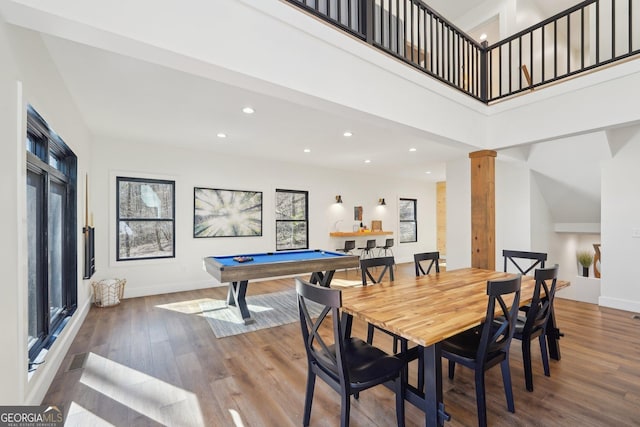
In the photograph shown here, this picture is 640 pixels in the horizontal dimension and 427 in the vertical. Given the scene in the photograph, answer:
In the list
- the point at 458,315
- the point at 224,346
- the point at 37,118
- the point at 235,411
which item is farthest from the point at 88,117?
the point at 458,315

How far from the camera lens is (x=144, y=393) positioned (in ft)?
7.62

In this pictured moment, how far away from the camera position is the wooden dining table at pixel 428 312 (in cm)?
167

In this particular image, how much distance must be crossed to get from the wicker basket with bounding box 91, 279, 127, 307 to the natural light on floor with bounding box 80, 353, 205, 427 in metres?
1.98

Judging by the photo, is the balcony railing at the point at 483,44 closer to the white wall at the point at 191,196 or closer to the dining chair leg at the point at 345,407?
the dining chair leg at the point at 345,407

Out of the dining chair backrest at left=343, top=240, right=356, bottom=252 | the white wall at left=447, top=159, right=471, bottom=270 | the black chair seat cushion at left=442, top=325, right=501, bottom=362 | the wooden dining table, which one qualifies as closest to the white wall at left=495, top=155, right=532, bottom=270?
the white wall at left=447, top=159, right=471, bottom=270

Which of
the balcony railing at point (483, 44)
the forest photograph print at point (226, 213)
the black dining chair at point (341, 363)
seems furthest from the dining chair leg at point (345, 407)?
the forest photograph print at point (226, 213)

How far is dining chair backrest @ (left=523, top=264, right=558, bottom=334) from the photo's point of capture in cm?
219

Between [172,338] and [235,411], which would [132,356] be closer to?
[172,338]

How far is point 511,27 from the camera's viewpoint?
5023 millimetres

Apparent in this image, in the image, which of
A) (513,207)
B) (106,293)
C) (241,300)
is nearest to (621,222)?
(513,207)

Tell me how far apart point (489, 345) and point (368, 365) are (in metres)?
0.83

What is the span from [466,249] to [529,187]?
1664 millimetres

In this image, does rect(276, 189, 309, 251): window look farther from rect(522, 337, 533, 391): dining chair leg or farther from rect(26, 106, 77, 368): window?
rect(522, 337, 533, 391): dining chair leg

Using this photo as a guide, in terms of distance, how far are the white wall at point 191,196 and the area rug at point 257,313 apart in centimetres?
125
